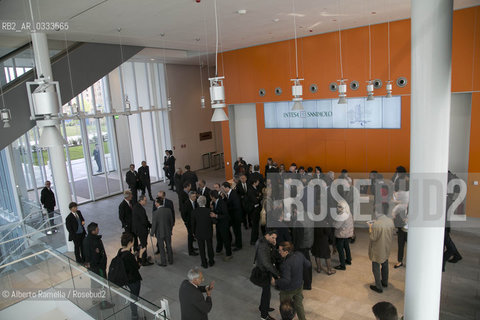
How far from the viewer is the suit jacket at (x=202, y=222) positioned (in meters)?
6.64

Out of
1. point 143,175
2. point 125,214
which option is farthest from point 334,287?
point 143,175

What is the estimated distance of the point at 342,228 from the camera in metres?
6.32

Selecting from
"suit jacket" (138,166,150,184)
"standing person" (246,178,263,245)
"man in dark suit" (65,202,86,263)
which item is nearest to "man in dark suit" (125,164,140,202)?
"suit jacket" (138,166,150,184)

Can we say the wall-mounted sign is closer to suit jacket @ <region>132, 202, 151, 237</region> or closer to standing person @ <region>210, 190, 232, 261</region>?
standing person @ <region>210, 190, 232, 261</region>

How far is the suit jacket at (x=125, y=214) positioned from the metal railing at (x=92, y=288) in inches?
60.3

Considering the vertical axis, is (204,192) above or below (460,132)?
below

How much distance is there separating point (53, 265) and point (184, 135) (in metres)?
10.3

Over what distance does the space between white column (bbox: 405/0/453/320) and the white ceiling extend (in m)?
4.41

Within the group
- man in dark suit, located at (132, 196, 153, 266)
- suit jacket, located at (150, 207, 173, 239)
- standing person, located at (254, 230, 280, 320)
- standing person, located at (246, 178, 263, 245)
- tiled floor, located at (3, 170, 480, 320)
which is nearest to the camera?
standing person, located at (254, 230, 280, 320)

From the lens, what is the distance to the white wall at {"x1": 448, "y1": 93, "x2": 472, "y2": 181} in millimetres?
8516

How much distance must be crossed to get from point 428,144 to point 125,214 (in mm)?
6458

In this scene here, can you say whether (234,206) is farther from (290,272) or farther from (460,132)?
(460,132)

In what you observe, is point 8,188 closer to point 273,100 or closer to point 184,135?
point 184,135

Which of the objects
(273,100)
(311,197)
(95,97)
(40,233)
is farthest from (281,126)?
(40,233)
